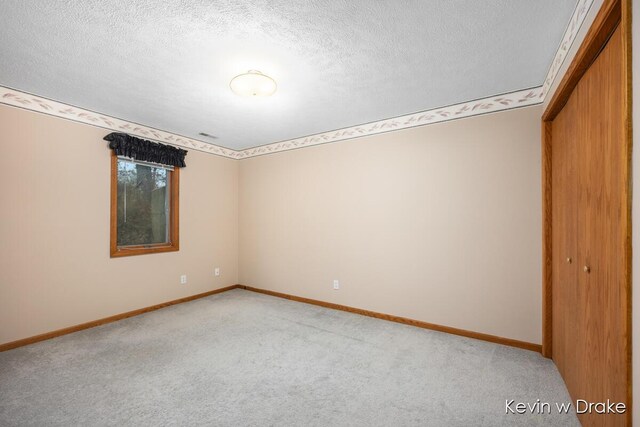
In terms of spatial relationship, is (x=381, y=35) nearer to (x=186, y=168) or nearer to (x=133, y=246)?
(x=186, y=168)

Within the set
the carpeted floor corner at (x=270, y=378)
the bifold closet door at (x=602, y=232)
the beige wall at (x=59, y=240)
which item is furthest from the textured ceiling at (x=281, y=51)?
the carpeted floor corner at (x=270, y=378)

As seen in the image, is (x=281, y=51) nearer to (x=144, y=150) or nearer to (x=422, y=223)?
(x=422, y=223)

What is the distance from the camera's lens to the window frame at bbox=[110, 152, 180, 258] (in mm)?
3381

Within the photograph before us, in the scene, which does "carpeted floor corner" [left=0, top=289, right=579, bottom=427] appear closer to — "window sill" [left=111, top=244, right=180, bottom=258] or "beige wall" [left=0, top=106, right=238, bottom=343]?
"beige wall" [left=0, top=106, right=238, bottom=343]

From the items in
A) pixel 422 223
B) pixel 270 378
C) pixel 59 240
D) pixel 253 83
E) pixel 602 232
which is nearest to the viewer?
pixel 602 232

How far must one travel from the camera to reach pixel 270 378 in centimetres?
219

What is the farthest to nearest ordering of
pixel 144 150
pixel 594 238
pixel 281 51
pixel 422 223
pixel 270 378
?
pixel 144 150
pixel 422 223
pixel 270 378
pixel 281 51
pixel 594 238

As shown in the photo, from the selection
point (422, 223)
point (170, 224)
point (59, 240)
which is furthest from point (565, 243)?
point (59, 240)

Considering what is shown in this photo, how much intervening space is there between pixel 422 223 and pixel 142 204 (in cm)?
356

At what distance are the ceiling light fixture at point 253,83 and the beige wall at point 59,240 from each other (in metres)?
2.10

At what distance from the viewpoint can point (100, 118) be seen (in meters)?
3.27

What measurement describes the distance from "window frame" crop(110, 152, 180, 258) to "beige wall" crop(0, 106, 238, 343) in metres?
0.06

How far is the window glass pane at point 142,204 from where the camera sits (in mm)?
3557

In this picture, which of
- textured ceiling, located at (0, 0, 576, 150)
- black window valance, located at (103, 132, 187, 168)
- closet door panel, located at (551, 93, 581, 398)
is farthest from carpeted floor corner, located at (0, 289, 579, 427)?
textured ceiling, located at (0, 0, 576, 150)
